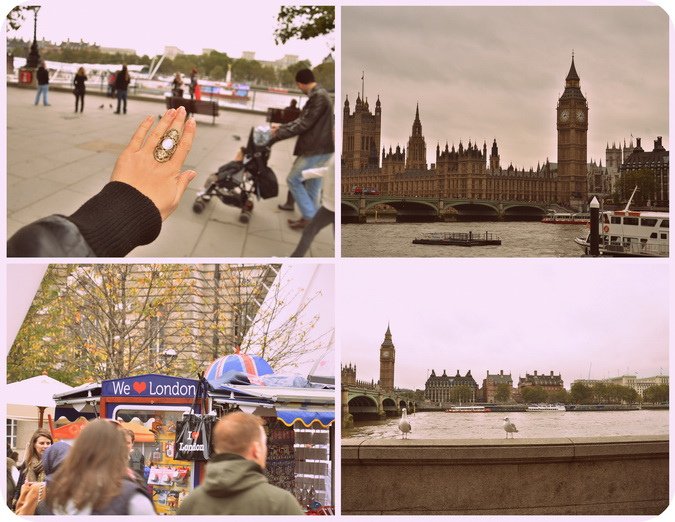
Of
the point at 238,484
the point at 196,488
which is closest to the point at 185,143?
the point at 196,488

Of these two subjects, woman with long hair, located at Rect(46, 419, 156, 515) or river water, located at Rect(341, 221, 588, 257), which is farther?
river water, located at Rect(341, 221, 588, 257)

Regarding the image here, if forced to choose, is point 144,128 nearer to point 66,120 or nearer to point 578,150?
point 66,120

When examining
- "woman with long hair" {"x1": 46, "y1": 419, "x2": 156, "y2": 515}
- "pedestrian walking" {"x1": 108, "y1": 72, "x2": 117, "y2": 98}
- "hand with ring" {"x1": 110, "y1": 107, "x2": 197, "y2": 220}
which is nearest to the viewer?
"woman with long hair" {"x1": 46, "y1": 419, "x2": 156, "y2": 515}

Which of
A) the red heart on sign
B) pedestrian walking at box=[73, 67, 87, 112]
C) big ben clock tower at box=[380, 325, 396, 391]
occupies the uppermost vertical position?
pedestrian walking at box=[73, 67, 87, 112]

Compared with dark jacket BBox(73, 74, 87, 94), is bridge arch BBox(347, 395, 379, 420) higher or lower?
lower

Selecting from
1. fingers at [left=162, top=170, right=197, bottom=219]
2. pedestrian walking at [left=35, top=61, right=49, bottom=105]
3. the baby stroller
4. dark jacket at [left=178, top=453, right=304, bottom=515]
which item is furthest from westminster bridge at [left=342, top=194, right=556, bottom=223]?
dark jacket at [left=178, top=453, right=304, bottom=515]

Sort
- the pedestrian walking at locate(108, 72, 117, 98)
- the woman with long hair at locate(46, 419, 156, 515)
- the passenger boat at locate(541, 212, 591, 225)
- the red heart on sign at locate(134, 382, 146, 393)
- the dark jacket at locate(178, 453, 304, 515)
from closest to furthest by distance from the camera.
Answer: the dark jacket at locate(178, 453, 304, 515) → the woman with long hair at locate(46, 419, 156, 515) → the red heart on sign at locate(134, 382, 146, 393) → the pedestrian walking at locate(108, 72, 117, 98) → the passenger boat at locate(541, 212, 591, 225)

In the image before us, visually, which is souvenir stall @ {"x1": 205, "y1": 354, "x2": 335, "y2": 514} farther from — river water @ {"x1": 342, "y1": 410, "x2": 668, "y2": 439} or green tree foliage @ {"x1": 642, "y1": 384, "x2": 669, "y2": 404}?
green tree foliage @ {"x1": 642, "y1": 384, "x2": 669, "y2": 404}
